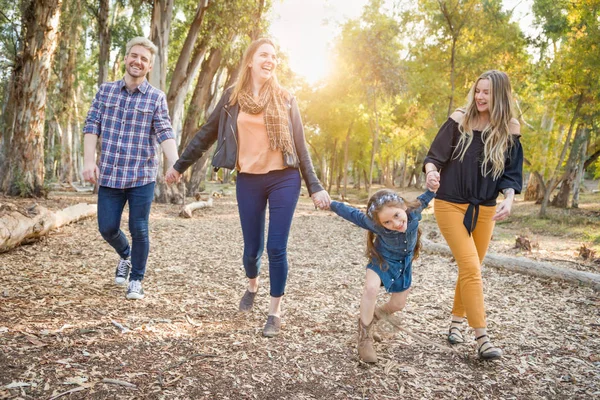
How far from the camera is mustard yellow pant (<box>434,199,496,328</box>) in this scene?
10.3ft

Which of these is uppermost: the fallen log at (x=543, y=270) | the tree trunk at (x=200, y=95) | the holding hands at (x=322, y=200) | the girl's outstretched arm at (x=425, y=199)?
the tree trunk at (x=200, y=95)

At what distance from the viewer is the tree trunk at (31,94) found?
9.88 metres

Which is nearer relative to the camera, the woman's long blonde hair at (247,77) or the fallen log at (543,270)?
the woman's long blonde hair at (247,77)

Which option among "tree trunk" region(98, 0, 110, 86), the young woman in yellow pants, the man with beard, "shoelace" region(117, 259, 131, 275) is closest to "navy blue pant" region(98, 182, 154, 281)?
the man with beard

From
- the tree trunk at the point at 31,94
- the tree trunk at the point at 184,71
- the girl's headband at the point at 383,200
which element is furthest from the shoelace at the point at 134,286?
the tree trunk at the point at 184,71

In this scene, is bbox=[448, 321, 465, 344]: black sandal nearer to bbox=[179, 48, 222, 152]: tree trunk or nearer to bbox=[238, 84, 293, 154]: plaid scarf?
bbox=[238, 84, 293, 154]: plaid scarf

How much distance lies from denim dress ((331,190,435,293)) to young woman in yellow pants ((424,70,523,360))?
27 centimetres

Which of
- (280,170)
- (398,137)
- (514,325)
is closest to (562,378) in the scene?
(514,325)

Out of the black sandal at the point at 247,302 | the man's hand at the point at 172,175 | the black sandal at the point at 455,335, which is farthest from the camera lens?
the black sandal at the point at 247,302

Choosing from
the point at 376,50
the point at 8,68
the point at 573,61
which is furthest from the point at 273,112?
the point at 8,68

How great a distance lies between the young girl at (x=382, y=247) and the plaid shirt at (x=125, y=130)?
1706 mm

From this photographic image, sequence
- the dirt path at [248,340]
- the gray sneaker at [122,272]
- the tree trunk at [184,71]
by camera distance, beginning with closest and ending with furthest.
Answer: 1. the dirt path at [248,340]
2. the gray sneaker at [122,272]
3. the tree trunk at [184,71]

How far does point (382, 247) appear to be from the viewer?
3.07m

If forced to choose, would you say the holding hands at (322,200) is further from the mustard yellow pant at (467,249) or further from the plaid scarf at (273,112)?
the mustard yellow pant at (467,249)
